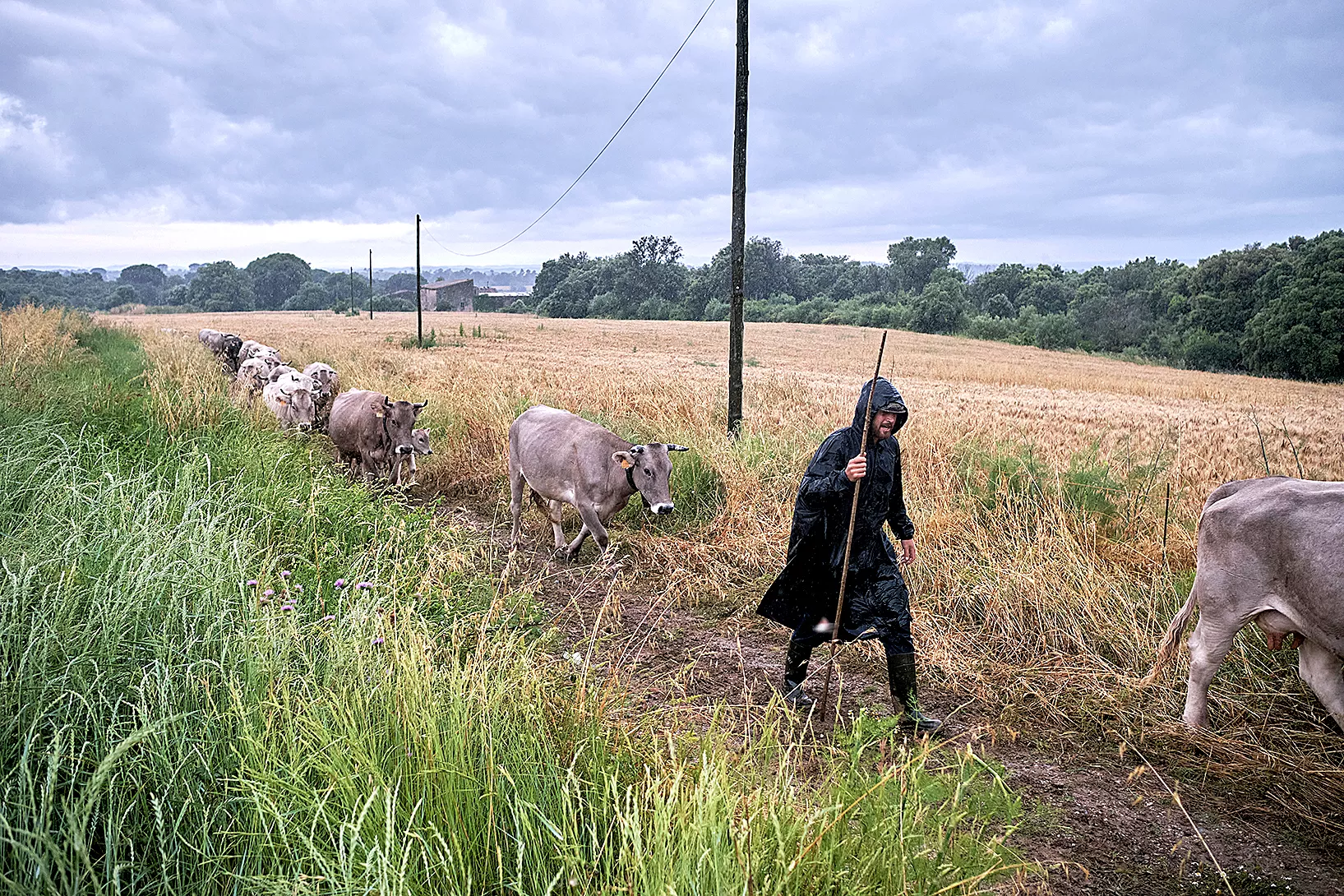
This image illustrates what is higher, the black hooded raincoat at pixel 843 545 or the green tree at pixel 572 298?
the green tree at pixel 572 298

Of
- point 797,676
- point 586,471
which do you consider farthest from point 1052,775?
point 586,471

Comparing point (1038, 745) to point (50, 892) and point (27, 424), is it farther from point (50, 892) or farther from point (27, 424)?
point (27, 424)

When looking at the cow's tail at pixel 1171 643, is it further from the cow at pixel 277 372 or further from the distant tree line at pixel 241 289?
the distant tree line at pixel 241 289

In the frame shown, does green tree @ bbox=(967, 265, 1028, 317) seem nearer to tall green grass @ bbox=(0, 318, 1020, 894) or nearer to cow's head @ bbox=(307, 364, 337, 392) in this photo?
cow's head @ bbox=(307, 364, 337, 392)

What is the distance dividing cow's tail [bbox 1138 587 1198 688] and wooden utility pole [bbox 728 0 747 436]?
581 cm

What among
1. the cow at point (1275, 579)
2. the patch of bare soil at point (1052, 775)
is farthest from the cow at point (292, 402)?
the cow at point (1275, 579)

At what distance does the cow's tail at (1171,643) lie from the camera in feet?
16.2

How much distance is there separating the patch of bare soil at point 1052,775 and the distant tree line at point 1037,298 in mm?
11785

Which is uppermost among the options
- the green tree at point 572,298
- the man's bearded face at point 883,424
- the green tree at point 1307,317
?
the green tree at point 572,298

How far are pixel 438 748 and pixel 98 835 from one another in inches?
45.5

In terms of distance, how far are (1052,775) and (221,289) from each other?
105 m

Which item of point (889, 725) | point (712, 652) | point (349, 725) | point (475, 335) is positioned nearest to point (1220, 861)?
point (889, 725)

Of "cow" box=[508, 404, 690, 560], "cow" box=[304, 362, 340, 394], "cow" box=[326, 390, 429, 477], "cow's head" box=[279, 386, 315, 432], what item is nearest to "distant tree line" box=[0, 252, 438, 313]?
"cow" box=[304, 362, 340, 394]

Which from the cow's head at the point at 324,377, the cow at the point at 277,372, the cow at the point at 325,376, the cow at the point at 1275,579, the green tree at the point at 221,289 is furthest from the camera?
the green tree at the point at 221,289
